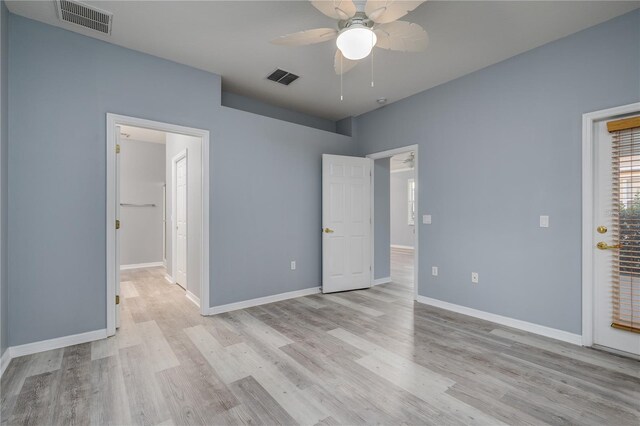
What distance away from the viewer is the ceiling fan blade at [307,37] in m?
Result: 2.10

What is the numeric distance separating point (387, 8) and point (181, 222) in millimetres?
4237

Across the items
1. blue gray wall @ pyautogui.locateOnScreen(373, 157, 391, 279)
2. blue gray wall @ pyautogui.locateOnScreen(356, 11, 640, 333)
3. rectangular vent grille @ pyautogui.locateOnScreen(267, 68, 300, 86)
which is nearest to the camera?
blue gray wall @ pyautogui.locateOnScreen(356, 11, 640, 333)

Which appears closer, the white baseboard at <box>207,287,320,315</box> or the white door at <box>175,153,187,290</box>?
the white baseboard at <box>207,287,320,315</box>

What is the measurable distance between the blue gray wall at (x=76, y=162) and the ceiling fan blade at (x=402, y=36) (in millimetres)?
2227

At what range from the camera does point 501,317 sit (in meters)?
3.30

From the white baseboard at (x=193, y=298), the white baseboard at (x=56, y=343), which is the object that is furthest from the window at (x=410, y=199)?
the white baseboard at (x=56, y=343)

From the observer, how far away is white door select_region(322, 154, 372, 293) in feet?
14.9

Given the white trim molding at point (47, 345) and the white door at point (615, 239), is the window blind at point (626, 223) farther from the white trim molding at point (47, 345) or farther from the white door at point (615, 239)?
the white trim molding at point (47, 345)

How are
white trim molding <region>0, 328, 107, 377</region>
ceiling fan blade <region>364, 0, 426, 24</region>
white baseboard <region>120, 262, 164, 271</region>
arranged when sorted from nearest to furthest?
ceiling fan blade <region>364, 0, 426, 24</region>
white trim molding <region>0, 328, 107, 377</region>
white baseboard <region>120, 262, 164, 271</region>

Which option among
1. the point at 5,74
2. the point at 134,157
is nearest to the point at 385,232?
the point at 5,74

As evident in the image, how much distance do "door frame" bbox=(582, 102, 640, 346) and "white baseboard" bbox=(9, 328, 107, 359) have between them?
450cm

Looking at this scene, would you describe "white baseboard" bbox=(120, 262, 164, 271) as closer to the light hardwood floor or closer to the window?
the light hardwood floor

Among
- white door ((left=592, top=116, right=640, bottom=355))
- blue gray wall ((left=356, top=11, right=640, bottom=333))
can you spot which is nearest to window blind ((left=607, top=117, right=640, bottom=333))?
white door ((left=592, top=116, right=640, bottom=355))

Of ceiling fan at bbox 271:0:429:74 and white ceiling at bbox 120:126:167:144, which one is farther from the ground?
white ceiling at bbox 120:126:167:144
